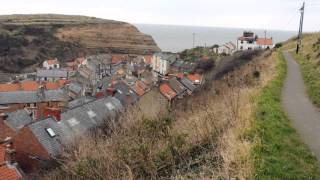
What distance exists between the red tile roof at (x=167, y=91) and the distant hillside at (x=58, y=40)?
2779 inches

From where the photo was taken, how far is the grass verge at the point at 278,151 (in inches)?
275

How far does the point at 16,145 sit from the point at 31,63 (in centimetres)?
9382

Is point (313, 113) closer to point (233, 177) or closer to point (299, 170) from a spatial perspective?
point (299, 170)

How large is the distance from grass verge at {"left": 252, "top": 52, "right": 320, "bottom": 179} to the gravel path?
0.25 meters

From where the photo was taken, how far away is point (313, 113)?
12711 mm

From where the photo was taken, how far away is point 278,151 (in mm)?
8203

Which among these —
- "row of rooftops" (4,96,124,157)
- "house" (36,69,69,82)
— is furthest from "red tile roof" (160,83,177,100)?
"house" (36,69,69,82)

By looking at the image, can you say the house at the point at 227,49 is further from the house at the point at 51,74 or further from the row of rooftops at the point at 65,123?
the row of rooftops at the point at 65,123

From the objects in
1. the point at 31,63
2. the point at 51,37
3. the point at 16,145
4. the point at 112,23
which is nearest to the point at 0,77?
the point at 31,63

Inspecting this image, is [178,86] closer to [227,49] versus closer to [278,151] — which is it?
[227,49]

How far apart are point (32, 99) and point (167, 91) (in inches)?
614

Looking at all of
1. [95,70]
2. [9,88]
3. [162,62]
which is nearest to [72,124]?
[9,88]

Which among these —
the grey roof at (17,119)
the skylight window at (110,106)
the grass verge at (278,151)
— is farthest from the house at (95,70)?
the grass verge at (278,151)

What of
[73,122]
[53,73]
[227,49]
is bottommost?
[53,73]
